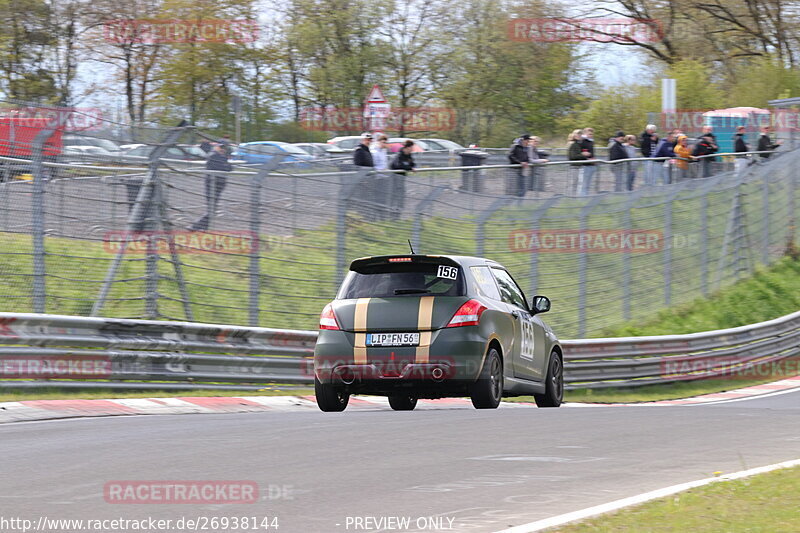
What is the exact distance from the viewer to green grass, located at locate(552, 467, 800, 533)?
648cm

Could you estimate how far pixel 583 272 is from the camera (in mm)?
21297

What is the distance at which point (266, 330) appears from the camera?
593 inches

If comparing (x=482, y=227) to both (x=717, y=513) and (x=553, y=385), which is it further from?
(x=717, y=513)

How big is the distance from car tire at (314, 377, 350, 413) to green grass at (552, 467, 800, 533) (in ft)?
16.1

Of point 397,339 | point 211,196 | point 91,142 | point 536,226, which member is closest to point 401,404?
point 397,339

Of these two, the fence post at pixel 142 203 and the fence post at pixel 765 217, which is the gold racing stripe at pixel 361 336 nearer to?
the fence post at pixel 142 203

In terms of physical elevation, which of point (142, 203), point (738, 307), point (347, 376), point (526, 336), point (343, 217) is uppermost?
point (142, 203)

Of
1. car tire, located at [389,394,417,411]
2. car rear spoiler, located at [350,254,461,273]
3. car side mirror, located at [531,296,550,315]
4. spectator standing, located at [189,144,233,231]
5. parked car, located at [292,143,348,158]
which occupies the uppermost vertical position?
parked car, located at [292,143,348,158]

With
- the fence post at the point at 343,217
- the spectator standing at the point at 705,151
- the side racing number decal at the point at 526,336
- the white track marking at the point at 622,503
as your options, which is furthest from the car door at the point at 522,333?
the spectator standing at the point at 705,151

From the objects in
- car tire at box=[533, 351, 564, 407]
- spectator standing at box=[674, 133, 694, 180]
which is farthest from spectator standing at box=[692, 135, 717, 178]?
car tire at box=[533, 351, 564, 407]

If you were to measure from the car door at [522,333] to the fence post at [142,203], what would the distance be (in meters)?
4.34

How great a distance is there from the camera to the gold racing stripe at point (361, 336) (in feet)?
36.9

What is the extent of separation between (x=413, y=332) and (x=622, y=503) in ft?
13.8

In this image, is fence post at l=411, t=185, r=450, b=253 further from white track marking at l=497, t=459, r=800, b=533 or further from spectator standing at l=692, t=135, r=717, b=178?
spectator standing at l=692, t=135, r=717, b=178
